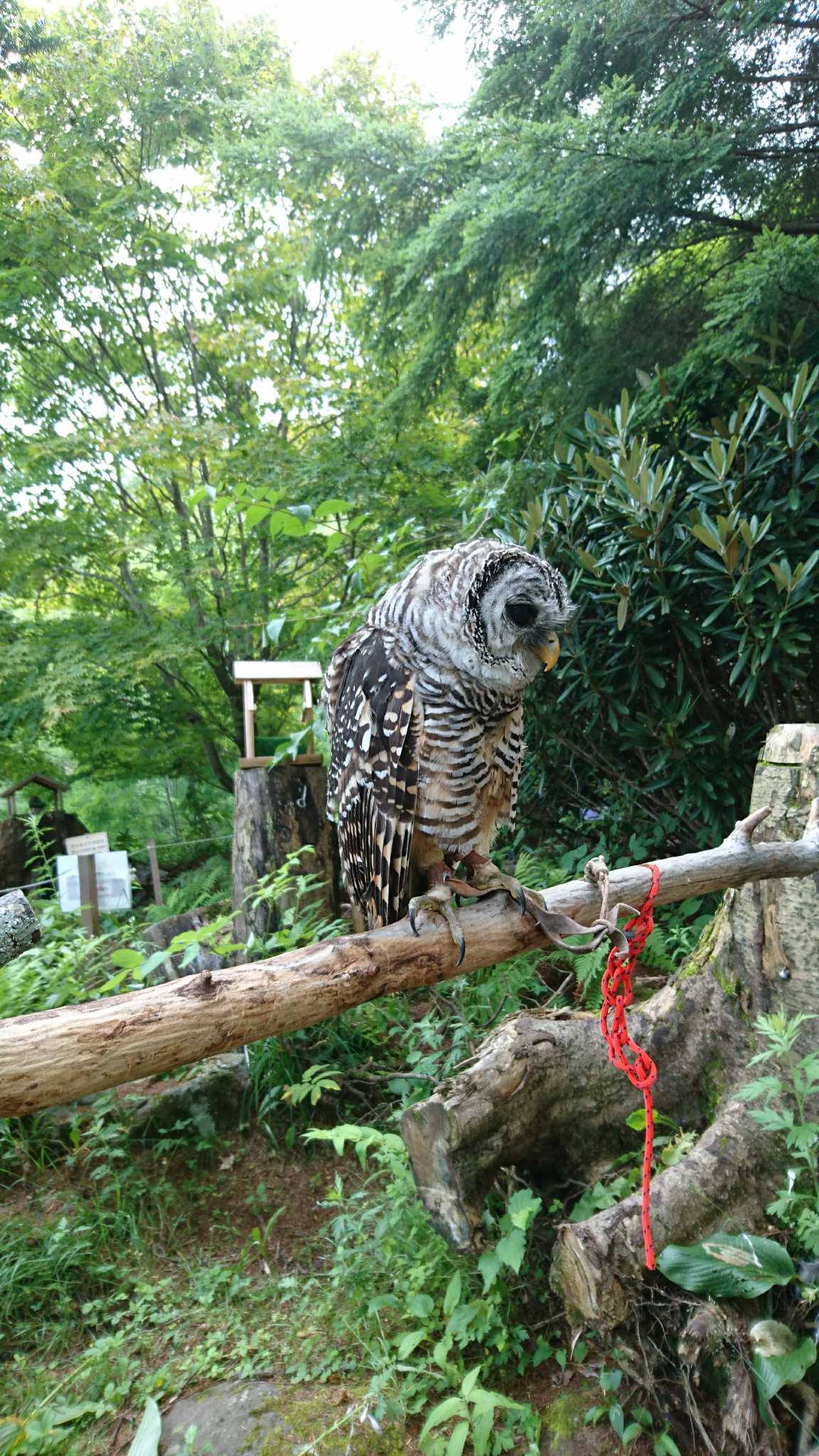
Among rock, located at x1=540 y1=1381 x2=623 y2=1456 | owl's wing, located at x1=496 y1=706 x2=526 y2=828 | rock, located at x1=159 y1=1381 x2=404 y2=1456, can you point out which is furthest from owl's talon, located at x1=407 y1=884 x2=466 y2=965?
rock, located at x1=159 y1=1381 x2=404 y2=1456

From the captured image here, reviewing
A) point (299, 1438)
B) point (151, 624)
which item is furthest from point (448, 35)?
point (299, 1438)

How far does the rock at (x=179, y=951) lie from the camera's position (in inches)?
151

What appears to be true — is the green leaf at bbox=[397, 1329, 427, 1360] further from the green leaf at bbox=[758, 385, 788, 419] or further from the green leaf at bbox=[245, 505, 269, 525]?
the green leaf at bbox=[758, 385, 788, 419]

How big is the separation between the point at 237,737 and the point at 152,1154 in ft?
14.8

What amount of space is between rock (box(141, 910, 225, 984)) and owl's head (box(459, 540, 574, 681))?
2.15 meters

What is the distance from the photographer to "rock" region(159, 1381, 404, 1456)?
191cm

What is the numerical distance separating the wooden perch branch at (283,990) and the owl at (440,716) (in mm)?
105

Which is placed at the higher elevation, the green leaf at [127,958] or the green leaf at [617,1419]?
the green leaf at [127,958]

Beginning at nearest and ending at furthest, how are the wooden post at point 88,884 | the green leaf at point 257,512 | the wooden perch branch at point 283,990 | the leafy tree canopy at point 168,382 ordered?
the wooden perch branch at point 283,990, the green leaf at point 257,512, the wooden post at point 88,884, the leafy tree canopy at point 168,382

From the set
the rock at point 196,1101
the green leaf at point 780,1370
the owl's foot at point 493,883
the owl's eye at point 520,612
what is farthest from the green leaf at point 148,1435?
the owl's eye at point 520,612

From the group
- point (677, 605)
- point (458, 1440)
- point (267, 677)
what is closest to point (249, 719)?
point (267, 677)

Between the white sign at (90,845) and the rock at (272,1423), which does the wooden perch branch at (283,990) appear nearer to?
the rock at (272,1423)

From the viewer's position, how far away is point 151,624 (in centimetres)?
667

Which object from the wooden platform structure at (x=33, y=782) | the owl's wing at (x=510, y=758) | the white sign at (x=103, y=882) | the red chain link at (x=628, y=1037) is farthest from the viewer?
the wooden platform structure at (x=33, y=782)
